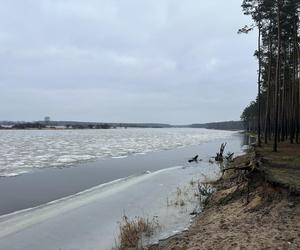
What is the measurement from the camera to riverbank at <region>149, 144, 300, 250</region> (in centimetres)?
883

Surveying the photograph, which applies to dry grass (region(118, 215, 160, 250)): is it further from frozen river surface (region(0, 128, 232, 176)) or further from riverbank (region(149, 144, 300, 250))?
frozen river surface (region(0, 128, 232, 176))

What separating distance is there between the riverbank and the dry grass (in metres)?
0.65

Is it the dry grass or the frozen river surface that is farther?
the frozen river surface

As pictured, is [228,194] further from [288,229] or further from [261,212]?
[288,229]

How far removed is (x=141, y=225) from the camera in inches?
469

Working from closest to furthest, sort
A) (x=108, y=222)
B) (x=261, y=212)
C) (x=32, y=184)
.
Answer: (x=261, y=212) < (x=108, y=222) < (x=32, y=184)

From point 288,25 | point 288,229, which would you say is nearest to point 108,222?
point 288,229

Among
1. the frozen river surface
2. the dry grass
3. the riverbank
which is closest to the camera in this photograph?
the riverbank

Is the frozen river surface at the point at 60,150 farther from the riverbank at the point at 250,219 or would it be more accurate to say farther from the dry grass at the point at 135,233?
the riverbank at the point at 250,219

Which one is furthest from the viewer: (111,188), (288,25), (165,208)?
(288,25)

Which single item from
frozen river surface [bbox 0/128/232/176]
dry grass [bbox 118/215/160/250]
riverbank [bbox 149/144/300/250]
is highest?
riverbank [bbox 149/144/300/250]

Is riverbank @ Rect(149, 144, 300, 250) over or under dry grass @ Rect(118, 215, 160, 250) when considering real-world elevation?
over

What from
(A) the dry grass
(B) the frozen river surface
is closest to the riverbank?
(A) the dry grass

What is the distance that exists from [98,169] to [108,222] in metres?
17.7
